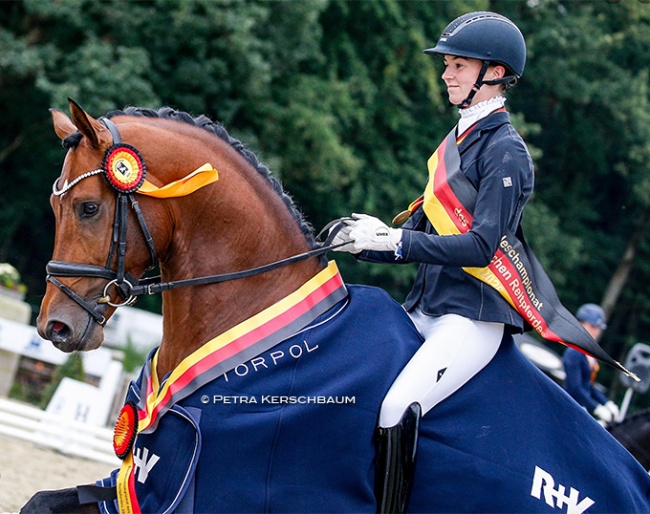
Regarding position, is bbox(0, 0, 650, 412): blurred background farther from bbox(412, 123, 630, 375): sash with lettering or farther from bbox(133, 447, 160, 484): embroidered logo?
bbox(412, 123, 630, 375): sash with lettering

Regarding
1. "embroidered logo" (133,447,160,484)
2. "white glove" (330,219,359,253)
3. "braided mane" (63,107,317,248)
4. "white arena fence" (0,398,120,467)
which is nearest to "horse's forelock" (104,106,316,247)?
"braided mane" (63,107,317,248)

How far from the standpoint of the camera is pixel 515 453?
12.8 ft

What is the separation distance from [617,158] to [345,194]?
998 cm

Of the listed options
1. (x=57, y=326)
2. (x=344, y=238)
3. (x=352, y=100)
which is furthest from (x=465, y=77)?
(x=352, y=100)

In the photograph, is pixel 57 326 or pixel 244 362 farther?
pixel 244 362

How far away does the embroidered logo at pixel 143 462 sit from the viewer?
11.9 ft

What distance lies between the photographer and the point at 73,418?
9.95 m

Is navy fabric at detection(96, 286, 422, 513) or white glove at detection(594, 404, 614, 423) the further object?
white glove at detection(594, 404, 614, 423)

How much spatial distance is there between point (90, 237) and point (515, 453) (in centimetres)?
194

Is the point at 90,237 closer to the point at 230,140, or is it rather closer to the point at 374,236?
the point at 230,140

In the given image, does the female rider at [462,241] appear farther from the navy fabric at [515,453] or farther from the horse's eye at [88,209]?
the horse's eye at [88,209]

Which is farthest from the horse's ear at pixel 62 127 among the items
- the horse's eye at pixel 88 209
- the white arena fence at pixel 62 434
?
the white arena fence at pixel 62 434

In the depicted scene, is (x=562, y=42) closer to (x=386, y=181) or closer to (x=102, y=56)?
(x=386, y=181)

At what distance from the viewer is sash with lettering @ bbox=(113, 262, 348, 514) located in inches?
140
